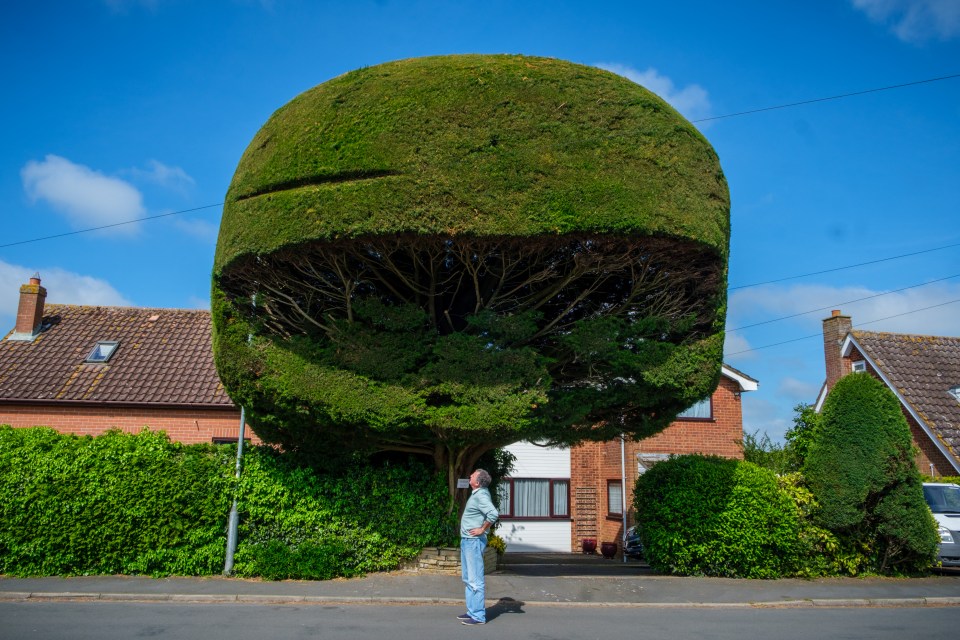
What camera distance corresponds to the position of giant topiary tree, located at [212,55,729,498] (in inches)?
396

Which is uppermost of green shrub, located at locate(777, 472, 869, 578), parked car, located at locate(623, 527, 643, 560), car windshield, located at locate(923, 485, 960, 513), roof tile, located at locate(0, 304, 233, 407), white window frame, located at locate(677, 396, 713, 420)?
roof tile, located at locate(0, 304, 233, 407)

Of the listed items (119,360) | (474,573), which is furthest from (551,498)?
(474,573)

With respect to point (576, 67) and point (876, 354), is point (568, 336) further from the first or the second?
point (876, 354)

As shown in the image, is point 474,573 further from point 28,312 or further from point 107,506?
point 28,312

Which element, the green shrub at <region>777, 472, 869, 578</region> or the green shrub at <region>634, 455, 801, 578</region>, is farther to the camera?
the green shrub at <region>777, 472, 869, 578</region>

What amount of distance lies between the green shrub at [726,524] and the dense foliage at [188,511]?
395cm

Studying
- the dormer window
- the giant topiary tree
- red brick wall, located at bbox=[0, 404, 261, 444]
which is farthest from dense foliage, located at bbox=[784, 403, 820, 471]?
the dormer window

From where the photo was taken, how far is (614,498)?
77.4 ft

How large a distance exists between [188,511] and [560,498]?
14992 millimetres

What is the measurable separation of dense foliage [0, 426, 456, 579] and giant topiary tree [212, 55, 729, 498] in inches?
36.0

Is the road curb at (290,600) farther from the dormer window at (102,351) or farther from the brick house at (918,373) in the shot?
the dormer window at (102,351)

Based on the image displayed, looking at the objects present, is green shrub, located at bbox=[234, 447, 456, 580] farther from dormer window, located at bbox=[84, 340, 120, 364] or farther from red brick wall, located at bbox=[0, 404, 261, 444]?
dormer window, located at bbox=[84, 340, 120, 364]

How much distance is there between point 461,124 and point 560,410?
452cm

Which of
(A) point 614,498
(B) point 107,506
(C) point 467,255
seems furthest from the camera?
(A) point 614,498
